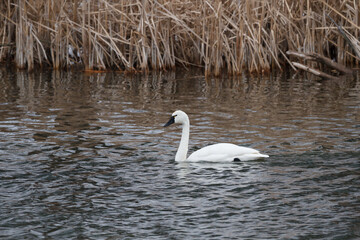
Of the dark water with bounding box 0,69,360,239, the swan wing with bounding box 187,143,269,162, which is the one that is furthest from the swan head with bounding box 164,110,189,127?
the swan wing with bounding box 187,143,269,162

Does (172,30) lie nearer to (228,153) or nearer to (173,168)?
(228,153)

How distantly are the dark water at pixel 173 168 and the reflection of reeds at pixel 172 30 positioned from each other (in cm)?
211

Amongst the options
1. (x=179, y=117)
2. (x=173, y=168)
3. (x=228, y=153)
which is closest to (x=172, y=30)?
(x=179, y=117)

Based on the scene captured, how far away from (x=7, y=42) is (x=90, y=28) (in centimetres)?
377

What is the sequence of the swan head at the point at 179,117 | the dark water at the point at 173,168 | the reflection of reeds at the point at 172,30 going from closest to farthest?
1. the dark water at the point at 173,168
2. the swan head at the point at 179,117
3. the reflection of reeds at the point at 172,30

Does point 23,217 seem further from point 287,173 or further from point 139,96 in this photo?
point 139,96

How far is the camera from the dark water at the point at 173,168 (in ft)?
20.1

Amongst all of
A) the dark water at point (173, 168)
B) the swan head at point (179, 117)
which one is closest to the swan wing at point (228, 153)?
the dark water at point (173, 168)

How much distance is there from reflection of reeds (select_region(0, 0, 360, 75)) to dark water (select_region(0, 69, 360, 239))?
2.11 m

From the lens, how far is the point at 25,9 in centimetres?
1748

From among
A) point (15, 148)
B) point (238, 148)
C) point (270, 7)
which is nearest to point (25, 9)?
point (270, 7)

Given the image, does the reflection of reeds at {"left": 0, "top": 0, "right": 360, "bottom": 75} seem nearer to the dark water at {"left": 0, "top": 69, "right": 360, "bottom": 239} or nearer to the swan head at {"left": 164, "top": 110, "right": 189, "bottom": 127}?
the dark water at {"left": 0, "top": 69, "right": 360, "bottom": 239}

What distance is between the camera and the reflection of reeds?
1661 centimetres

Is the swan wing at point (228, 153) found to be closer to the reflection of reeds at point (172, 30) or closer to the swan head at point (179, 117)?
the swan head at point (179, 117)
